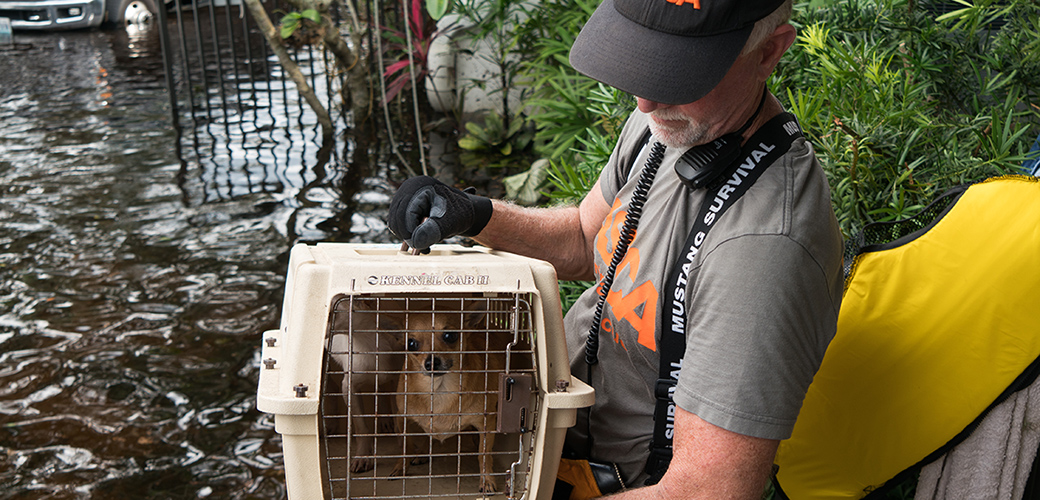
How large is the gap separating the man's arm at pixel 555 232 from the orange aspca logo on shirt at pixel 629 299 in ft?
0.86

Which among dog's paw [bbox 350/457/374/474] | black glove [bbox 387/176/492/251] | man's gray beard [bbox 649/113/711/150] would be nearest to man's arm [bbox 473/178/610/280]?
black glove [bbox 387/176/492/251]

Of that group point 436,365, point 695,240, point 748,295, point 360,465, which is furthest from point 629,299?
point 360,465

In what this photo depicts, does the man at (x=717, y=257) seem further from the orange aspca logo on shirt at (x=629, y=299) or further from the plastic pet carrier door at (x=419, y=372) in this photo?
the plastic pet carrier door at (x=419, y=372)

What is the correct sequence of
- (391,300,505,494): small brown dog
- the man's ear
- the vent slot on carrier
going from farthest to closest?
1. (391,300,505,494): small brown dog
2. the vent slot on carrier
3. the man's ear

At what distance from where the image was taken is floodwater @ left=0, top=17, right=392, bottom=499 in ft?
9.68

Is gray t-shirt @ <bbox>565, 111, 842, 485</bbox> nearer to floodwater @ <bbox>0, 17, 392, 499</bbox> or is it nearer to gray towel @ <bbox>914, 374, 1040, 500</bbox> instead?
gray towel @ <bbox>914, 374, 1040, 500</bbox>

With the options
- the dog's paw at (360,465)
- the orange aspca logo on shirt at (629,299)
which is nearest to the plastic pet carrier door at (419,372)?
the dog's paw at (360,465)

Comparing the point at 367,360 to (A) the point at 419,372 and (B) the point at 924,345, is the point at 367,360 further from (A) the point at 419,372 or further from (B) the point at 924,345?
(B) the point at 924,345

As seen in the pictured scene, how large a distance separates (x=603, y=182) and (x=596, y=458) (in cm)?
63

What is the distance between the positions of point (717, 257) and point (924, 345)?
53 centimetres

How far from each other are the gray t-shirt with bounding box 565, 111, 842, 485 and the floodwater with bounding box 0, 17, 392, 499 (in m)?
1.89

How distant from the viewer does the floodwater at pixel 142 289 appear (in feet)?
9.68

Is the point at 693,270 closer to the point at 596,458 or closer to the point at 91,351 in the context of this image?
the point at 596,458

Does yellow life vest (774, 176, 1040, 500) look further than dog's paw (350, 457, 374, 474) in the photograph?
No
